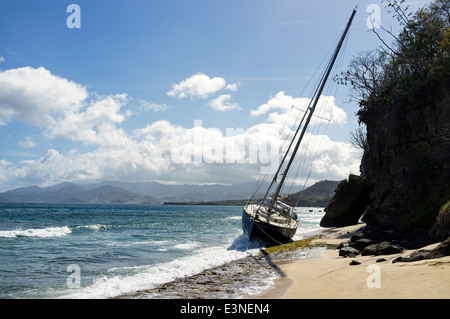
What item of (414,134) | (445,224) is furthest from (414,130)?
(445,224)

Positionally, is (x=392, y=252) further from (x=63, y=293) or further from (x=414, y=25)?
(x=414, y=25)

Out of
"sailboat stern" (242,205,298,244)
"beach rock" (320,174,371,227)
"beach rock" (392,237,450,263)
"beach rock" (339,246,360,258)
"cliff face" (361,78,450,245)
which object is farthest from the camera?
"beach rock" (320,174,371,227)

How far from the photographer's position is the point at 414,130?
23359 millimetres

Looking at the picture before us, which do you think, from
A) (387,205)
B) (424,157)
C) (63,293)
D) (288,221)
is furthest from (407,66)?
(63,293)

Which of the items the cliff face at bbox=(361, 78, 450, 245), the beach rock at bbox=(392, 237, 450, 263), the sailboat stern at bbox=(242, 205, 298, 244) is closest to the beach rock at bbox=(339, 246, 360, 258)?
the cliff face at bbox=(361, 78, 450, 245)

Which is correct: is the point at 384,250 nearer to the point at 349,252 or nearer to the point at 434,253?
the point at 349,252

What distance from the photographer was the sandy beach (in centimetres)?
808

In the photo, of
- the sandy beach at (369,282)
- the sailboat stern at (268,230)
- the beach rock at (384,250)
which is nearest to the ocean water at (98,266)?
the sailboat stern at (268,230)

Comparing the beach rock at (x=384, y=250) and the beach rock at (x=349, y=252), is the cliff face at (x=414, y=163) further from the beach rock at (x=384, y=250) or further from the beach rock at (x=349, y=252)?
the beach rock at (x=349, y=252)

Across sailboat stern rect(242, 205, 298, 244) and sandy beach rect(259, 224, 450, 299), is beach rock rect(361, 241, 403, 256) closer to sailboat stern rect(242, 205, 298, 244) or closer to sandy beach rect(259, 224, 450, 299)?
sandy beach rect(259, 224, 450, 299)

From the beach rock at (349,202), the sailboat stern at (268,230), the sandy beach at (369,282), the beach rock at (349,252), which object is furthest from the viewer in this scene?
the beach rock at (349,202)

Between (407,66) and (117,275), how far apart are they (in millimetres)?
27334

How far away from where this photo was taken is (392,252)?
15398mm

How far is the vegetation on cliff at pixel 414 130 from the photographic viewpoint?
20.3 meters
